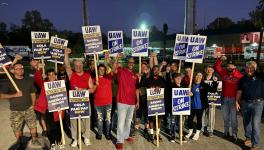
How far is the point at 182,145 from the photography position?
7531mm

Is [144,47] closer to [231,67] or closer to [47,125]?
[231,67]

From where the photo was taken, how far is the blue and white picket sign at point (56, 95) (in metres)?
6.93

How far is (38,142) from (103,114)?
1.85 metres

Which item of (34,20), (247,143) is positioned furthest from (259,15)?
(34,20)

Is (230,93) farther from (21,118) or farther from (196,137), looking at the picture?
(21,118)

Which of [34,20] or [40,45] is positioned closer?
[40,45]

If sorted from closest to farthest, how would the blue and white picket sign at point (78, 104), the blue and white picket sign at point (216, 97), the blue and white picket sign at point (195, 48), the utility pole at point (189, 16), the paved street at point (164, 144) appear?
the blue and white picket sign at point (78, 104)
the paved street at point (164, 144)
the blue and white picket sign at point (195, 48)
the blue and white picket sign at point (216, 97)
the utility pole at point (189, 16)

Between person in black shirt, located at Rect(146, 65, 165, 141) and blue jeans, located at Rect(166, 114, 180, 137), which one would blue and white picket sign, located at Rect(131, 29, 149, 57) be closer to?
person in black shirt, located at Rect(146, 65, 165, 141)

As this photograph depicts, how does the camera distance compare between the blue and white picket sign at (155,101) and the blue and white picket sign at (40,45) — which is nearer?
the blue and white picket sign at (155,101)

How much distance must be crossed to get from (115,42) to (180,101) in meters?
2.86

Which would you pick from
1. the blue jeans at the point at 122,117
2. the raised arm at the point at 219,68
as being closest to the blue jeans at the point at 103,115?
the blue jeans at the point at 122,117

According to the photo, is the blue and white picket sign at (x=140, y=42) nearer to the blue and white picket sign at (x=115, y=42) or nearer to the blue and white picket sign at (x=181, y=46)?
the blue and white picket sign at (x=115, y=42)

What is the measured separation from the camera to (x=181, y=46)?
8820 millimetres

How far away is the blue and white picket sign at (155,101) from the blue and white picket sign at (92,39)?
6.39 ft
